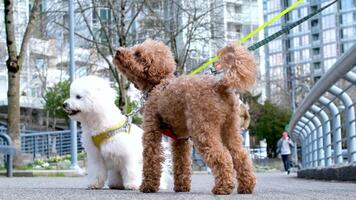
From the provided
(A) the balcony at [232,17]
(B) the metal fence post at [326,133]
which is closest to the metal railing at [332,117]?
(B) the metal fence post at [326,133]

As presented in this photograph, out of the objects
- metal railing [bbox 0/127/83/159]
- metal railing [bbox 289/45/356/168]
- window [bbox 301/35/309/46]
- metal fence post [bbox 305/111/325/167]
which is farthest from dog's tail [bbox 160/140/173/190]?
window [bbox 301/35/309/46]

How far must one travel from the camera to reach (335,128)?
9.56 metres

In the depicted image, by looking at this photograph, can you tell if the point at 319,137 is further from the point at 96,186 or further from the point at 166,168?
the point at 96,186

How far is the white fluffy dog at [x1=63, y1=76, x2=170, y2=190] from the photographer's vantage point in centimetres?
709

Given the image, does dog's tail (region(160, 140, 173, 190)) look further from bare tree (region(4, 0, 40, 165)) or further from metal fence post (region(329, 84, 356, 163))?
bare tree (region(4, 0, 40, 165))

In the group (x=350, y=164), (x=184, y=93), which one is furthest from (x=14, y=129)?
(x=184, y=93)

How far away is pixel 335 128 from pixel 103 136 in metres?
3.80

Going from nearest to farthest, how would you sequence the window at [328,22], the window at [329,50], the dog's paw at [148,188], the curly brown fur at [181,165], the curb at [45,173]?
1. the dog's paw at [148,188]
2. the curly brown fur at [181,165]
3. the curb at [45,173]
4. the window at [328,22]
5. the window at [329,50]

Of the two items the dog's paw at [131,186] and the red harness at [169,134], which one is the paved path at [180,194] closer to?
the dog's paw at [131,186]

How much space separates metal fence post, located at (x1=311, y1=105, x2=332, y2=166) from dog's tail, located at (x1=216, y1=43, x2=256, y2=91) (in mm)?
4815

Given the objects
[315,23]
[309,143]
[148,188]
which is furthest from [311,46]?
[148,188]

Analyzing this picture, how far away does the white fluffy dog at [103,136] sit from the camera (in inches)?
279

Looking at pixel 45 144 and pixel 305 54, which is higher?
pixel 305 54

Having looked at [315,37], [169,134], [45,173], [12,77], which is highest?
[315,37]
